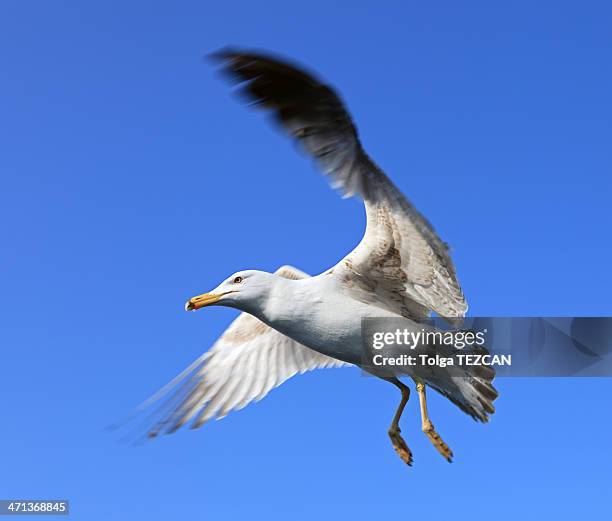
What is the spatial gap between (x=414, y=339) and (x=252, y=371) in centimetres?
353

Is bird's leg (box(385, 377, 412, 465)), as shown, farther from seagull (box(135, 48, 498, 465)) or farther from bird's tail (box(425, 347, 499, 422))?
bird's tail (box(425, 347, 499, 422))

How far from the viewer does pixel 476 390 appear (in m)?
11.3

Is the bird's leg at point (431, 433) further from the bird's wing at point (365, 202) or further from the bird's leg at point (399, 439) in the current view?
the bird's wing at point (365, 202)

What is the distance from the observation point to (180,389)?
44.8ft

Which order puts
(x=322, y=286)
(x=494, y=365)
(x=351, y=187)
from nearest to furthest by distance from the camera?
(x=351, y=187) → (x=322, y=286) → (x=494, y=365)

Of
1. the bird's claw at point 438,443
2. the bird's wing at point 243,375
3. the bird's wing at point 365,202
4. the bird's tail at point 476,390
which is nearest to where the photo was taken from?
the bird's wing at point 365,202

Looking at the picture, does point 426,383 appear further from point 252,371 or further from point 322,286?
point 252,371

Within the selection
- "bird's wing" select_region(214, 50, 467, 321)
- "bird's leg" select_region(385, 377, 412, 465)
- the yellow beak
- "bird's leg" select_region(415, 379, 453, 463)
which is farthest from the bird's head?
"bird's leg" select_region(385, 377, 412, 465)

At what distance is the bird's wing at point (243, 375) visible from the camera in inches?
524

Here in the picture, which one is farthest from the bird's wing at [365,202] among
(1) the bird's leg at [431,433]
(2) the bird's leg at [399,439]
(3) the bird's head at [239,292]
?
(2) the bird's leg at [399,439]

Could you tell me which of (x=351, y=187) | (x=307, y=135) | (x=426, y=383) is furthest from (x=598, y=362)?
(x=307, y=135)

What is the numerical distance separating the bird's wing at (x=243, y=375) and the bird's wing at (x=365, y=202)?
280 centimetres

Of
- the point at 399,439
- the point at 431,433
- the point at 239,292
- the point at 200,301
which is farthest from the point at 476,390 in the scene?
the point at 200,301

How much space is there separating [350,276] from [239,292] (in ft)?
4.34
